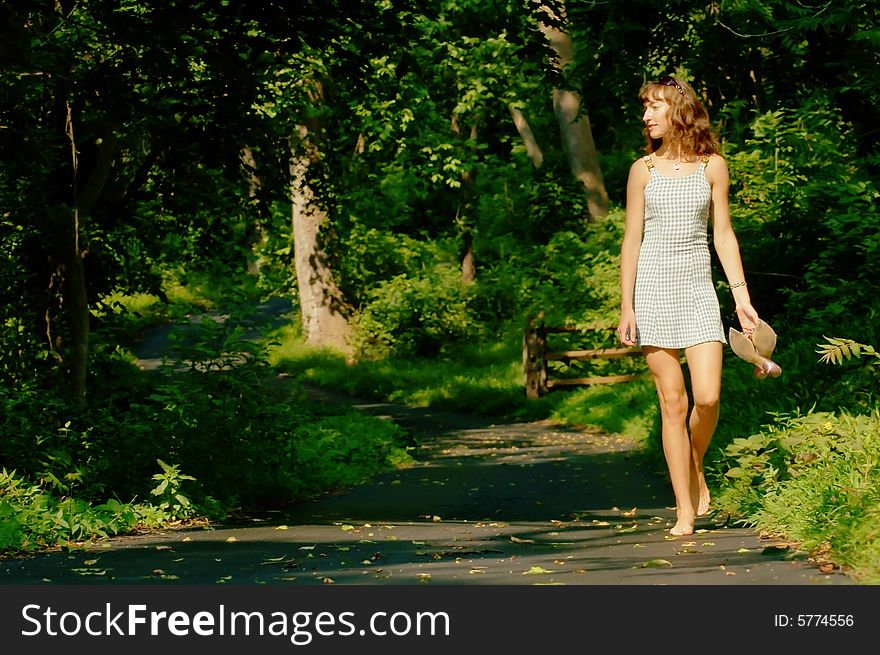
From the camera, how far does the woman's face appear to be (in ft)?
23.0

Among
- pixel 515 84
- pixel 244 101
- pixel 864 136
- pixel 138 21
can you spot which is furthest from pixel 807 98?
pixel 515 84

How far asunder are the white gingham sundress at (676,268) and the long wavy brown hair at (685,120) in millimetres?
87

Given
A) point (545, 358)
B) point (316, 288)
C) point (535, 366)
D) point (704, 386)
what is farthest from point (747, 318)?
point (316, 288)

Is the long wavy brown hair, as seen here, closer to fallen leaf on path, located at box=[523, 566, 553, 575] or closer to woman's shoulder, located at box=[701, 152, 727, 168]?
woman's shoulder, located at box=[701, 152, 727, 168]

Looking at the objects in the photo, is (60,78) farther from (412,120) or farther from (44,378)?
(412,120)

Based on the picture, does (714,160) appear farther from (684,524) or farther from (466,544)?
(466,544)

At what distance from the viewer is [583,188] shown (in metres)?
27.2

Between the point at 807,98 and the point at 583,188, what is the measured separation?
14325mm

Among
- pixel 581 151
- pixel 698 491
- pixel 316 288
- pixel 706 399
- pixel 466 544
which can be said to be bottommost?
pixel 466 544

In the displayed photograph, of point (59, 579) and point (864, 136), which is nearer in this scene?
point (59, 579)

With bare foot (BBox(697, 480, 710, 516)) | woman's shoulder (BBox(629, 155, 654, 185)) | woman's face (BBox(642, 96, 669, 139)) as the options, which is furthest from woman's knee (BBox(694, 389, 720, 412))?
woman's face (BBox(642, 96, 669, 139))

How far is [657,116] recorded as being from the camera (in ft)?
23.0

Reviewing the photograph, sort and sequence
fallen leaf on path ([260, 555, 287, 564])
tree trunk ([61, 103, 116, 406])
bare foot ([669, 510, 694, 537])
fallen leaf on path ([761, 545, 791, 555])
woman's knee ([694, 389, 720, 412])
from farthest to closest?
tree trunk ([61, 103, 116, 406]) < bare foot ([669, 510, 694, 537]) < woman's knee ([694, 389, 720, 412]) < fallen leaf on path ([260, 555, 287, 564]) < fallen leaf on path ([761, 545, 791, 555])

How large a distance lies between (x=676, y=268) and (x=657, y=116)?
32.6 inches
